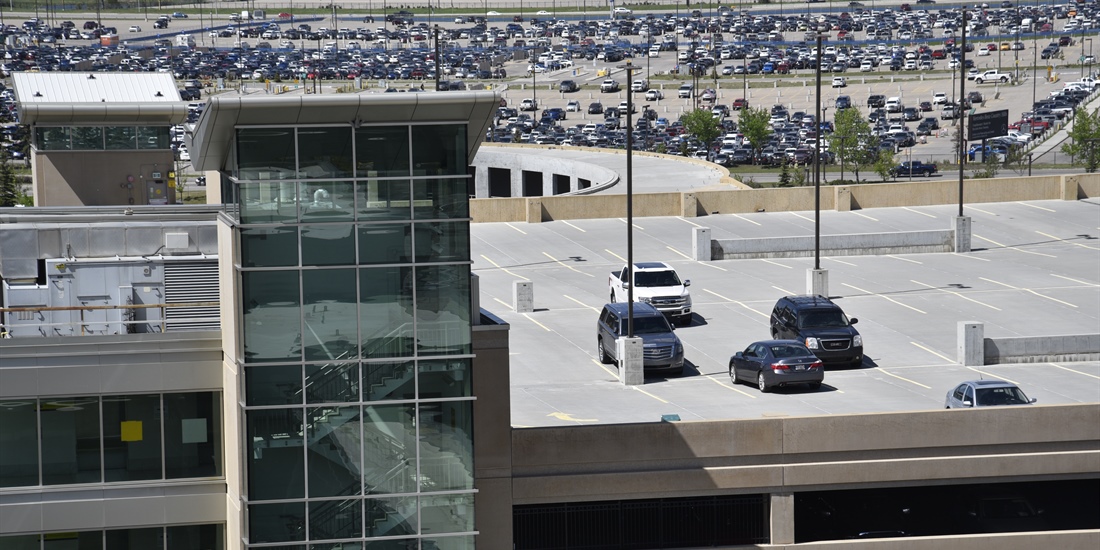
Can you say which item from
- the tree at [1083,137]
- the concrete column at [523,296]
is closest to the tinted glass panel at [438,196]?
the concrete column at [523,296]

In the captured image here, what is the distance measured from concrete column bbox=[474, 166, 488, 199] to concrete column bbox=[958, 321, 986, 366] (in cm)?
6314

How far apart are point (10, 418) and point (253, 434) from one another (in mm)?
4197

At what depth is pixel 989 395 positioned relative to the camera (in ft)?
100

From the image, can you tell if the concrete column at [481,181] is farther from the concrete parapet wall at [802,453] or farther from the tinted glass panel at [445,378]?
the tinted glass panel at [445,378]

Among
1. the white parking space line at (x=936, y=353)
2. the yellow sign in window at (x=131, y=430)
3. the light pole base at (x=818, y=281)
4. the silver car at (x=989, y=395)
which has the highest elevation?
the yellow sign in window at (x=131, y=430)

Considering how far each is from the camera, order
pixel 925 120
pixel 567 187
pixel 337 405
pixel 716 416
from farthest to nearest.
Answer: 1. pixel 925 120
2. pixel 567 187
3. pixel 716 416
4. pixel 337 405

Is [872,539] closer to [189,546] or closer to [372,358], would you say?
[372,358]

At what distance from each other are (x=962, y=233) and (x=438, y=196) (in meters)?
35.6

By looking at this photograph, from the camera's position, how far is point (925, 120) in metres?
130

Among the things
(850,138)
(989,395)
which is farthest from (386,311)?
(850,138)

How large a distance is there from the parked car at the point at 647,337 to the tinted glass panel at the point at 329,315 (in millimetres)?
15111

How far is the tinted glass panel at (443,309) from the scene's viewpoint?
22625mm

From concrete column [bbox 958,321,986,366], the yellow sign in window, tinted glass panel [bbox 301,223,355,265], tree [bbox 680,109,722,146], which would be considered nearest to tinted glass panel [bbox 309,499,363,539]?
the yellow sign in window

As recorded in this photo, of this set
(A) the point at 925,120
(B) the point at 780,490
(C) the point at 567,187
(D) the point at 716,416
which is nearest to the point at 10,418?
(B) the point at 780,490
